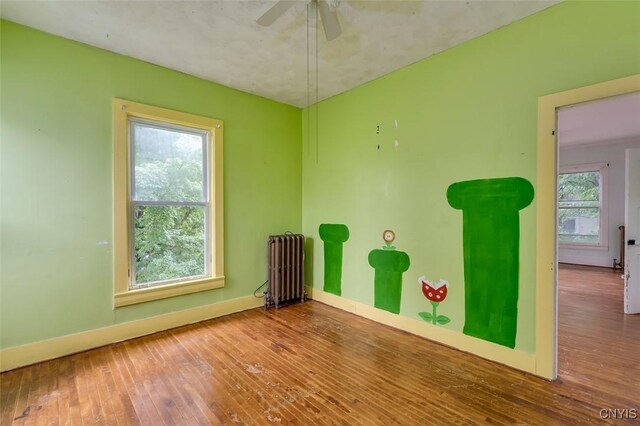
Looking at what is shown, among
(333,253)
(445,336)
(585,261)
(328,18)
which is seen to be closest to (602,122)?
(585,261)

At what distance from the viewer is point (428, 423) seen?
180 cm

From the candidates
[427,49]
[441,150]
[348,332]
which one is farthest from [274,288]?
[427,49]

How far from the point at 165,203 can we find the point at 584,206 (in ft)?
28.8

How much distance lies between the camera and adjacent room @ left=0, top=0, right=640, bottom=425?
2.09 metres

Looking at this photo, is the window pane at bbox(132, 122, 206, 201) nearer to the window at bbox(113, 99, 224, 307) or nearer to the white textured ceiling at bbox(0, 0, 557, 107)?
the window at bbox(113, 99, 224, 307)

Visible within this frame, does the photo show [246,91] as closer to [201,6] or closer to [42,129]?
[201,6]

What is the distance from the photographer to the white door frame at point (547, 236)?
2.23 metres

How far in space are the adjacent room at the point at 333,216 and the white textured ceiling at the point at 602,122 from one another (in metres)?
0.18

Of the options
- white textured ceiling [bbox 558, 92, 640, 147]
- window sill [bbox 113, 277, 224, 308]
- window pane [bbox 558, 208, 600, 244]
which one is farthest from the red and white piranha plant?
window pane [bbox 558, 208, 600, 244]

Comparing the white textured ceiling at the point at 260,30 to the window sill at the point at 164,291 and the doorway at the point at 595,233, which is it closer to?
the doorway at the point at 595,233

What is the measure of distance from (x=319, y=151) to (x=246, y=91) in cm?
130

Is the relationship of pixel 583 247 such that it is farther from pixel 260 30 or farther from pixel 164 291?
pixel 164 291

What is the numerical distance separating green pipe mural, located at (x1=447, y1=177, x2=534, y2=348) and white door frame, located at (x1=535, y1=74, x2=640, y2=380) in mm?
135

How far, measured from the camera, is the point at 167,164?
3275 mm
